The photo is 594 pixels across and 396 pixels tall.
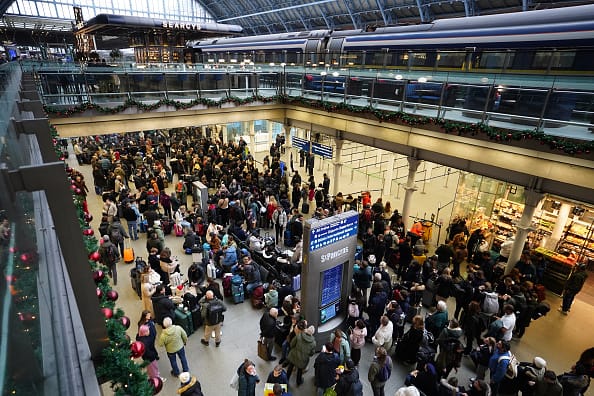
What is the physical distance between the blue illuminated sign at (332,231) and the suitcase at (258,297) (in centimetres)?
256

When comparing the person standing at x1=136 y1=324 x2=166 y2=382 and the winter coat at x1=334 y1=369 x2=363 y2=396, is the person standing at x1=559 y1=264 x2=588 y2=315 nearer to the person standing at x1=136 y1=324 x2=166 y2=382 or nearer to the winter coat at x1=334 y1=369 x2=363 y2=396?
the winter coat at x1=334 y1=369 x2=363 y2=396

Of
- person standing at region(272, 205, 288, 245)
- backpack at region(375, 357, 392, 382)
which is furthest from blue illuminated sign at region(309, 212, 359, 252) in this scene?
person standing at region(272, 205, 288, 245)

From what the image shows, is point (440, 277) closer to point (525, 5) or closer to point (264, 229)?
point (264, 229)

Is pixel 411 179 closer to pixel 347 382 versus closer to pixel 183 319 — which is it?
pixel 347 382

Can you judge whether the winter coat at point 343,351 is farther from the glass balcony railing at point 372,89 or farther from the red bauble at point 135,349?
the glass balcony railing at point 372,89

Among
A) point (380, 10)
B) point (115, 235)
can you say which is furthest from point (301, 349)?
point (380, 10)

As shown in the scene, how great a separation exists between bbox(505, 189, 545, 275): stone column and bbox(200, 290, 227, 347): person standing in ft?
Result: 28.1

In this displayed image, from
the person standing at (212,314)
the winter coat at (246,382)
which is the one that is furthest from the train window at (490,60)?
the winter coat at (246,382)

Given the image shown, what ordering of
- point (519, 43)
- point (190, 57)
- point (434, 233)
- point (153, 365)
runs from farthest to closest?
point (190, 57), point (434, 233), point (519, 43), point (153, 365)

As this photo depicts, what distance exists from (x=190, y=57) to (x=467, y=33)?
28.4 m

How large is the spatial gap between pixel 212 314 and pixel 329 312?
253 cm

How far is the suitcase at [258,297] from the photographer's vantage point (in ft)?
28.0

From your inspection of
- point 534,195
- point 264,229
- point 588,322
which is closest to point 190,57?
point 264,229

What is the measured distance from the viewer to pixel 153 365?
6152mm
